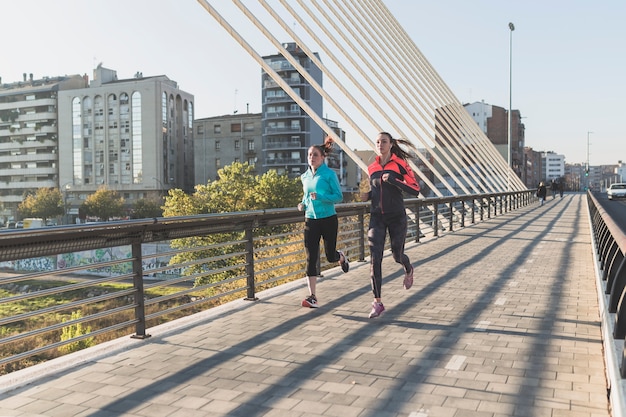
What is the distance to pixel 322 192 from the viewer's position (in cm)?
651

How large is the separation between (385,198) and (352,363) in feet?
7.11

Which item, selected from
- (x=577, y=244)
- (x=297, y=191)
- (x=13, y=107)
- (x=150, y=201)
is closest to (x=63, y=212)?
(x=150, y=201)

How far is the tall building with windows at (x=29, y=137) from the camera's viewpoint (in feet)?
338

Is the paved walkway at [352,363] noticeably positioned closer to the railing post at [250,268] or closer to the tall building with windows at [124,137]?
the railing post at [250,268]

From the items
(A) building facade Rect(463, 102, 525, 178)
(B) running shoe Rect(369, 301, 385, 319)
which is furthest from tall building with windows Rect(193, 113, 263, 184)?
(B) running shoe Rect(369, 301, 385, 319)

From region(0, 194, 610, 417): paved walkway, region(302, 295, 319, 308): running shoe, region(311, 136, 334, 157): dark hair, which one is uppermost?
region(311, 136, 334, 157): dark hair

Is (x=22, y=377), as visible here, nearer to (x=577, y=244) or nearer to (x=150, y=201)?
(x=577, y=244)

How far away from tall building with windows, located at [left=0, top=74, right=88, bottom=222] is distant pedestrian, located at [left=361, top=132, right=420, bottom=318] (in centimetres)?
10393

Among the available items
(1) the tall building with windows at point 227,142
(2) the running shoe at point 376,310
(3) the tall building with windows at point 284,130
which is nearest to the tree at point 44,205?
(1) the tall building with windows at point 227,142

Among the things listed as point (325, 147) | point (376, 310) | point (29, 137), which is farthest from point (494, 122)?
point (376, 310)

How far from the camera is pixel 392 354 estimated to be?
4758 millimetres

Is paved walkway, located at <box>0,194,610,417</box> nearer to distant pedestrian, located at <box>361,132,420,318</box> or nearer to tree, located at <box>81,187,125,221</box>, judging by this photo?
distant pedestrian, located at <box>361,132,420,318</box>

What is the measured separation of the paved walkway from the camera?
12.1 ft

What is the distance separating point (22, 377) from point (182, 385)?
3.66 ft
